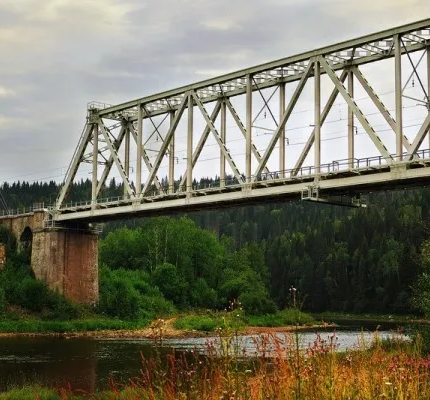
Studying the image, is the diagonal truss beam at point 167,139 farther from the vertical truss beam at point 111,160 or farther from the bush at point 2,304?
the bush at point 2,304

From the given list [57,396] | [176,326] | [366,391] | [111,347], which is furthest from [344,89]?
[366,391]

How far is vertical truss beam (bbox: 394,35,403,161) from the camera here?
39.6 meters

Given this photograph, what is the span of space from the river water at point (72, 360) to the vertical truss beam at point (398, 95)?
10.3 metres

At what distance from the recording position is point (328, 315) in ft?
401

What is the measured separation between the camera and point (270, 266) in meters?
149

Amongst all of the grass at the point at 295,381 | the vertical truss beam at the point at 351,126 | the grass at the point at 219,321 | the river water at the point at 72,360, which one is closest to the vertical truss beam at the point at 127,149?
the grass at the point at 219,321

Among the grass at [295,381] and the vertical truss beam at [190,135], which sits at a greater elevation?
the vertical truss beam at [190,135]

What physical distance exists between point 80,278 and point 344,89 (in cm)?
3428

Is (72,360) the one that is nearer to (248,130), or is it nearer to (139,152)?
(248,130)

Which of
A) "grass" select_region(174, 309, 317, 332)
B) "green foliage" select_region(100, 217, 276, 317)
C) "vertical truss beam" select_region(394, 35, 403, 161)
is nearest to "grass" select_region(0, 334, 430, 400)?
"vertical truss beam" select_region(394, 35, 403, 161)

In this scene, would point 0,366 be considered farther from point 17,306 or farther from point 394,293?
point 394,293

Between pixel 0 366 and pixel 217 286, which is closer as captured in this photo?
pixel 0 366

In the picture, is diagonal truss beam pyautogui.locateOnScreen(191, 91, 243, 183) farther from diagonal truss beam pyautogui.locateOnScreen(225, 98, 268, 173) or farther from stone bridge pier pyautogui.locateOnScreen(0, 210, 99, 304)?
stone bridge pier pyautogui.locateOnScreen(0, 210, 99, 304)

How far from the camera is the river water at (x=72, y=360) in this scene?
28672 millimetres
